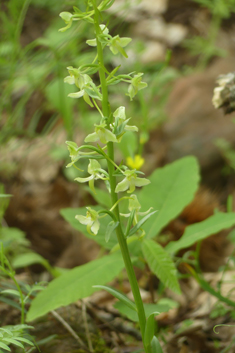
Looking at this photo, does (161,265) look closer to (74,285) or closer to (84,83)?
(74,285)

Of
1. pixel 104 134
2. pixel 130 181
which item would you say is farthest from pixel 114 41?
pixel 130 181

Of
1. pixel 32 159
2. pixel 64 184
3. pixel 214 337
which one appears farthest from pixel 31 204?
pixel 214 337

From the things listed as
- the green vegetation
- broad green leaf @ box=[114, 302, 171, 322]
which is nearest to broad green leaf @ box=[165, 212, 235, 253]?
the green vegetation

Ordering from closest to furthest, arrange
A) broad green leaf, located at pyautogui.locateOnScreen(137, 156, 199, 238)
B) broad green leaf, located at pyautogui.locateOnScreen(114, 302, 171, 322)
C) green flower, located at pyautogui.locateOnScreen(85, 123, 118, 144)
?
green flower, located at pyautogui.locateOnScreen(85, 123, 118, 144), broad green leaf, located at pyautogui.locateOnScreen(114, 302, 171, 322), broad green leaf, located at pyautogui.locateOnScreen(137, 156, 199, 238)

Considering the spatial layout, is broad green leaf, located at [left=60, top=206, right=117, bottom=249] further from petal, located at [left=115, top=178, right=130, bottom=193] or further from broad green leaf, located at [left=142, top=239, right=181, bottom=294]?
petal, located at [left=115, top=178, right=130, bottom=193]

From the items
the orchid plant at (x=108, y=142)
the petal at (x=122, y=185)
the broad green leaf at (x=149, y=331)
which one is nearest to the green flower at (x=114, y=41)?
the orchid plant at (x=108, y=142)

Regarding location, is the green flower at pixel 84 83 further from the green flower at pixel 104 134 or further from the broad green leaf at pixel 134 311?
the broad green leaf at pixel 134 311
